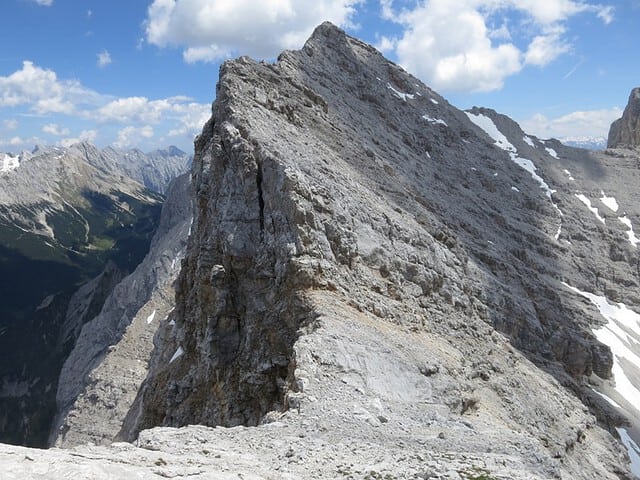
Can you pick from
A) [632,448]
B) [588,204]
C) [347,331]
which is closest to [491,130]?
[588,204]

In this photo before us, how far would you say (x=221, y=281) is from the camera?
92.8ft

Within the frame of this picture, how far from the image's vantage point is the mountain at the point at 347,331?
15.0m

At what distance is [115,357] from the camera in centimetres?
7075

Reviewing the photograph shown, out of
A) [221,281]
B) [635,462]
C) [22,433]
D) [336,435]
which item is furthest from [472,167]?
[22,433]

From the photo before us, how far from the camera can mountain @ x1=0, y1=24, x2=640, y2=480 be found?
15.0 m

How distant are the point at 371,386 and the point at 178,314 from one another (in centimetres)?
1870

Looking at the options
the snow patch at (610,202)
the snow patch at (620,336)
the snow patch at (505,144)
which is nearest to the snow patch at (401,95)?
the snow patch at (505,144)

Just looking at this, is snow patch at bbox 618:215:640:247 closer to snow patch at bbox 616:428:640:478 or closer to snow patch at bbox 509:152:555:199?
snow patch at bbox 509:152:555:199

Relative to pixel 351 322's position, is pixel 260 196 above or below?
above

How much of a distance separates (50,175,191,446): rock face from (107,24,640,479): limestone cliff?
2627cm

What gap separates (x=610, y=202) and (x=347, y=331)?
87.0 m

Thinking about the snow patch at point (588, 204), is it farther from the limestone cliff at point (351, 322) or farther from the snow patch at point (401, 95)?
the snow patch at point (401, 95)

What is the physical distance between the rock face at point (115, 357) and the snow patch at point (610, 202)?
3015 inches

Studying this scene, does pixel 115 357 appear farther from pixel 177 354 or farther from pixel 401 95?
pixel 401 95
